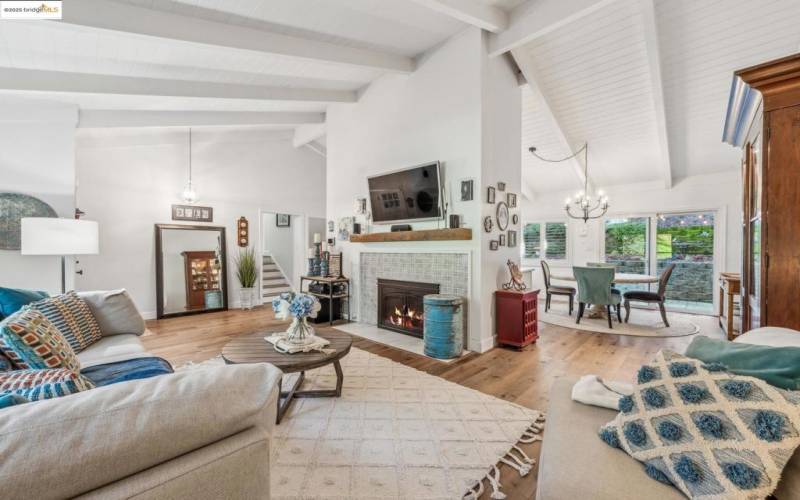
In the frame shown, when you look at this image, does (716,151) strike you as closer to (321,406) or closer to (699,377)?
(699,377)

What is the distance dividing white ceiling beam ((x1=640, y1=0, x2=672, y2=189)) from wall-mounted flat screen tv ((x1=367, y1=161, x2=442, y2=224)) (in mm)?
2435

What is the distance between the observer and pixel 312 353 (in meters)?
2.31

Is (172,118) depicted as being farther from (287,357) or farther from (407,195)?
(287,357)

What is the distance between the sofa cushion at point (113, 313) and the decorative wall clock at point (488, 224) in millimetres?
3362

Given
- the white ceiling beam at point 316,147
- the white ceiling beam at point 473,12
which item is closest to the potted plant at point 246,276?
the white ceiling beam at point 316,147

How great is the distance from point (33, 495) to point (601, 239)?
7935 millimetres

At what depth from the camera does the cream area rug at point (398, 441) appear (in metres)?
1.63

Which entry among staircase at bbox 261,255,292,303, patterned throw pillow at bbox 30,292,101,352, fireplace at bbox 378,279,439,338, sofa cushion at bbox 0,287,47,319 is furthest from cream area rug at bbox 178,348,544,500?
staircase at bbox 261,255,292,303

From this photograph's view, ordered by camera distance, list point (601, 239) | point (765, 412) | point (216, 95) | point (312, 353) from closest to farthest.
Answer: point (765, 412), point (312, 353), point (216, 95), point (601, 239)

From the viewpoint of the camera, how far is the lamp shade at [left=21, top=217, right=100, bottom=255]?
116 inches

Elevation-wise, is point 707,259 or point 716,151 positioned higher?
point 716,151

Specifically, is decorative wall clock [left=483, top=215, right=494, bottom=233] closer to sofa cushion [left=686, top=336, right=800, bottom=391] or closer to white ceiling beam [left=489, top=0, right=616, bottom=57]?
white ceiling beam [left=489, top=0, right=616, bottom=57]

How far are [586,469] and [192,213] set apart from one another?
6.48 m

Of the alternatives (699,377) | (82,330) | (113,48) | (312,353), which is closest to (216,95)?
(113,48)
